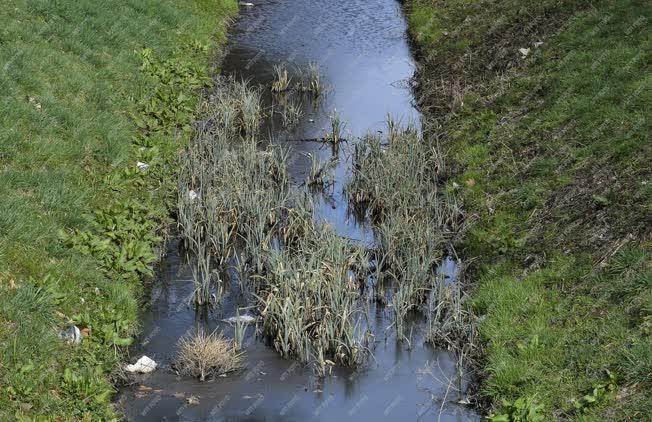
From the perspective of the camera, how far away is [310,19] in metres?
28.2

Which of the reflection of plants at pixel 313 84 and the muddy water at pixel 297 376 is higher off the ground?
the muddy water at pixel 297 376

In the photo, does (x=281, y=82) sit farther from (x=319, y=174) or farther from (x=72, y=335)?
(x=72, y=335)

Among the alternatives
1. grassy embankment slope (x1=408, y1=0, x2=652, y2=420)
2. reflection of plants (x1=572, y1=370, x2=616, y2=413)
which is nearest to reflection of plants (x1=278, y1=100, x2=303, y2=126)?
grassy embankment slope (x1=408, y1=0, x2=652, y2=420)

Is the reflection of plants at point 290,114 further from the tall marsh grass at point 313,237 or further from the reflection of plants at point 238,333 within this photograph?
the reflection of plants at point 238,333

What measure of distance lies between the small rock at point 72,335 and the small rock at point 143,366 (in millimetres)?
721

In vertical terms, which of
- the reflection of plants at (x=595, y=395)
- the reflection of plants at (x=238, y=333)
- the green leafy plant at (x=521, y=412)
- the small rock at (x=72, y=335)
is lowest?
the reflection of plants at (x=238, y=333)

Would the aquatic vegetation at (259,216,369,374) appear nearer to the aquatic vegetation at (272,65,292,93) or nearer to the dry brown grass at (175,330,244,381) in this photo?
the dry brown grass at (175,330,244,381)

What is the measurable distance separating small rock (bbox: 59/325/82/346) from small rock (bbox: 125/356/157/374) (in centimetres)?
72

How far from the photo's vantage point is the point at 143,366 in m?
10.8

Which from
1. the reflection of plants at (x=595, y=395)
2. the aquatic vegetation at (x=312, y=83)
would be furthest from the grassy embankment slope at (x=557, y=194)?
the aquatic vegetation at (x=312, y=83)

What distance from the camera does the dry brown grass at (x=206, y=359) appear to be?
34.7 ft

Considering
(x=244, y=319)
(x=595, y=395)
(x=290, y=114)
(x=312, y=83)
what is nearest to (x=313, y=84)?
(x=312, y=83)

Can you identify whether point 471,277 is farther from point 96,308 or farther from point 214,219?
point 96,308

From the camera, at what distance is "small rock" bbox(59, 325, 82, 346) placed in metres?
10.3
